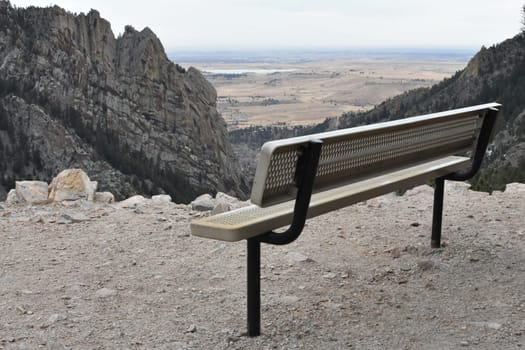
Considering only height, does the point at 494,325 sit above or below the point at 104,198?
above

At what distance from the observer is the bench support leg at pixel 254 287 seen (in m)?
3.50

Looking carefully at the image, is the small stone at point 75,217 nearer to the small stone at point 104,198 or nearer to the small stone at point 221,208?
the small stone at point 104,198

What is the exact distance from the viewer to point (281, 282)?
455cm

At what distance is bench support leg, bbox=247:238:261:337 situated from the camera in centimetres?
350

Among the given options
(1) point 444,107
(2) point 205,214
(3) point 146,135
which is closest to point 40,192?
(2) point 205,214

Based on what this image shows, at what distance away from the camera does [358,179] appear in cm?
→ 402

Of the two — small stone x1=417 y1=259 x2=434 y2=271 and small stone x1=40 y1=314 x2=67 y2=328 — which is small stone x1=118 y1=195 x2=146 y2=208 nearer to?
small stone x1=40 y1=314 x2=67 y2=328

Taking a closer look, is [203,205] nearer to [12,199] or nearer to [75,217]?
[75,217]

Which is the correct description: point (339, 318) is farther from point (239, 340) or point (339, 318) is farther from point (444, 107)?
point (444, 107)

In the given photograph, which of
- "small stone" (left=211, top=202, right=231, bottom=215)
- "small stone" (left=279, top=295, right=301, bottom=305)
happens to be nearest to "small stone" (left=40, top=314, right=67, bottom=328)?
"small stone" (left=279, top=295, right=301, bottom=305)

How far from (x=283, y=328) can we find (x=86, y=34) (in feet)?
302

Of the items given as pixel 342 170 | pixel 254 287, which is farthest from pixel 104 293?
pixel 342 170

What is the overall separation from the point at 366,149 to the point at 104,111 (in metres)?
79.3

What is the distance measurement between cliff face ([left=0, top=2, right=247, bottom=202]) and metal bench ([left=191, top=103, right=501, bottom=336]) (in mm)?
51006
